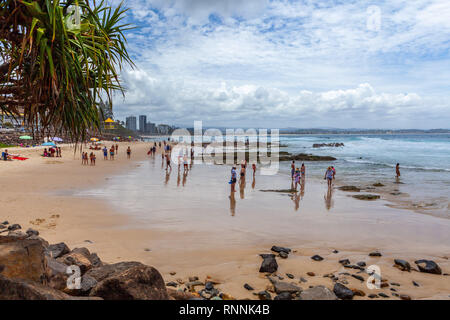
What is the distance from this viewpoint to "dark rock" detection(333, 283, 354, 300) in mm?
5086

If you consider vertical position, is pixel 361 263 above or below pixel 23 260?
below

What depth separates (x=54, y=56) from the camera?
4.69m

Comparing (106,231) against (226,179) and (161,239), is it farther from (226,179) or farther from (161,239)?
(226,179)

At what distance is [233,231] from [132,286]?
606 cm

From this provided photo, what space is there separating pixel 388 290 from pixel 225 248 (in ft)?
13.3

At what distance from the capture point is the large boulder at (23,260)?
3688mm

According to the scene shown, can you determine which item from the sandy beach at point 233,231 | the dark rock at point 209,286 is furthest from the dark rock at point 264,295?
the dark rock at point 209,286

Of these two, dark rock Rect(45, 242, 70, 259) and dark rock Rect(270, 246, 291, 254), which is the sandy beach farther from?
dark rock Rect(45, 242, 70, 259)

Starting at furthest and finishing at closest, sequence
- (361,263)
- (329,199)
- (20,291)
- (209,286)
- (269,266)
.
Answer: (329,199) → (361,263) → (269,266) → (209,286) → (20,291)

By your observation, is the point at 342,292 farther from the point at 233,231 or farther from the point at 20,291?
the point at 20,291

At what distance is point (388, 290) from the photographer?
18.1ft

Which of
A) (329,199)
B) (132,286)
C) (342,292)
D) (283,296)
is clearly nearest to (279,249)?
(342,292)

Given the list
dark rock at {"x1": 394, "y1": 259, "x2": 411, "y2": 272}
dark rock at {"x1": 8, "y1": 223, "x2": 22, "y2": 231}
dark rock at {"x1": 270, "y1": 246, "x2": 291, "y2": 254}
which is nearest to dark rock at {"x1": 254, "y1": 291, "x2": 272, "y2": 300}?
dark rock at {"x1": 270, "y1": 246, "x2": 291, "y2": 254}
